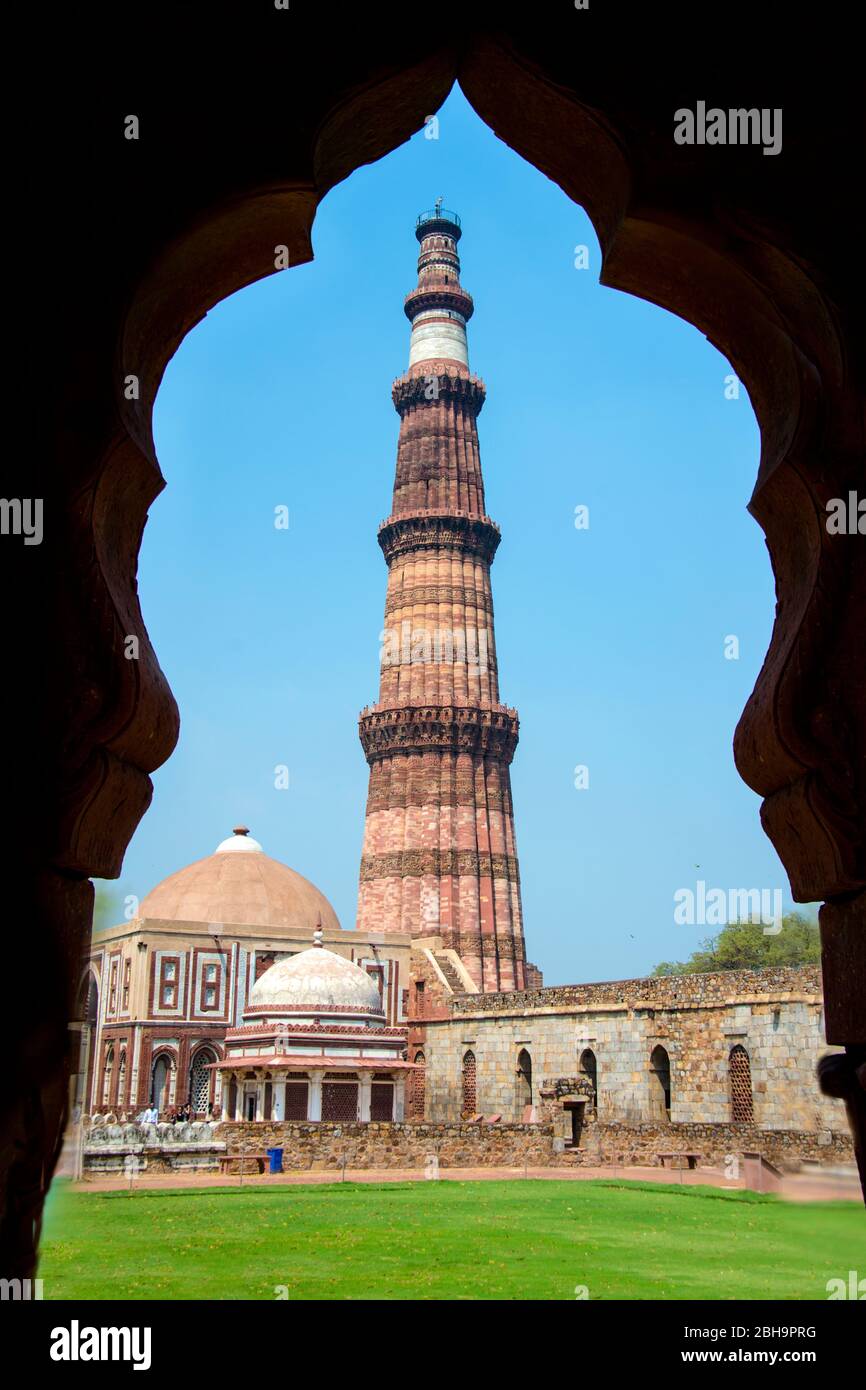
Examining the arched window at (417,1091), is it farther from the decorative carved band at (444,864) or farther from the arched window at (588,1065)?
the arched window at (588,1065)

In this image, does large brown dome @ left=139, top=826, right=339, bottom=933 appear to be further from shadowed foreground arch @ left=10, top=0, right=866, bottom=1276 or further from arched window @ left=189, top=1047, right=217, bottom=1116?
shadowed foreground arch @ left=10, top=0, right=866, bottom=1276

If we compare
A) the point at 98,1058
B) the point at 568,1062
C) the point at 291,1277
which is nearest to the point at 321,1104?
the point at 568,1062

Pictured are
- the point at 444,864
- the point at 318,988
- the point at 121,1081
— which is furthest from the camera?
the point at 444,864

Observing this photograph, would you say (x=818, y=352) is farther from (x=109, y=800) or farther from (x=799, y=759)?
(x=109, y=800)

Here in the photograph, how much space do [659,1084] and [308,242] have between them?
91.8 feet

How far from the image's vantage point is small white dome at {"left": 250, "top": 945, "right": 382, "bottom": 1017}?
89.8 ft

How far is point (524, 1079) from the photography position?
3262cm

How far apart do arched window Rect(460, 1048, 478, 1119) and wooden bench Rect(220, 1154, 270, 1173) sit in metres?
13.2

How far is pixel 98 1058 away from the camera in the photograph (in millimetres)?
37125

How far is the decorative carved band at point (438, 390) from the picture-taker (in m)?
42.9

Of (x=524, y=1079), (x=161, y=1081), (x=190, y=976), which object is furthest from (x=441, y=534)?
(x=161, y=1081)

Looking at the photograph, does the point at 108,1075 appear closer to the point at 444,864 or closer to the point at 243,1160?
the point at 444,864

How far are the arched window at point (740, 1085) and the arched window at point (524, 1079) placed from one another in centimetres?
688
